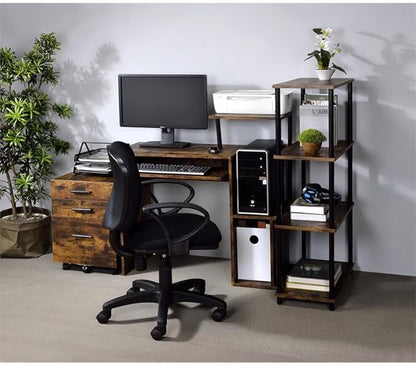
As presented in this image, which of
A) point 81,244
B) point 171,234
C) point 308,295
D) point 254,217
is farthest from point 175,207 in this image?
point 81,244

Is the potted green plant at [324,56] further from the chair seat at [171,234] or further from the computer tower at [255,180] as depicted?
the chair seat at [171,234]

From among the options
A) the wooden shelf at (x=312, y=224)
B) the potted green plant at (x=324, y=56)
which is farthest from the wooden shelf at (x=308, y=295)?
the potted green plant at (x=324, y=56)

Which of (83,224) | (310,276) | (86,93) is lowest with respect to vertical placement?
(310,276)

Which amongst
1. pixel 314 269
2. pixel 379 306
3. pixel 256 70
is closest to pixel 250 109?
pixel 256 70

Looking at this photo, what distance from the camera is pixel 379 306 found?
3.97m

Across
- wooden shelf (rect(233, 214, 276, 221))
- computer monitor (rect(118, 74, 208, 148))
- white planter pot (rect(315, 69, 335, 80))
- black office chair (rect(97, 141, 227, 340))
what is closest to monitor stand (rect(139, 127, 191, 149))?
computer monitor (rect(118, 74, 208, 148))

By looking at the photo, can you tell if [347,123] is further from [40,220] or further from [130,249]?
[40,220]

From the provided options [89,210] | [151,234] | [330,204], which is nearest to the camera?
[151,234]

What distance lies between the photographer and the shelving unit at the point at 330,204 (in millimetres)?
3822

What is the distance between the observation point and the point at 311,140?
12.7ft

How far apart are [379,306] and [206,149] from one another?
1381 mm

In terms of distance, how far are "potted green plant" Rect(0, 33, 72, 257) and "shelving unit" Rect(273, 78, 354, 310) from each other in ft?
5.25

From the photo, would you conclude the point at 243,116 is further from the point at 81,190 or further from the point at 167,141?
the point at 81,190

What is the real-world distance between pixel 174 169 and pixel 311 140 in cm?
89
